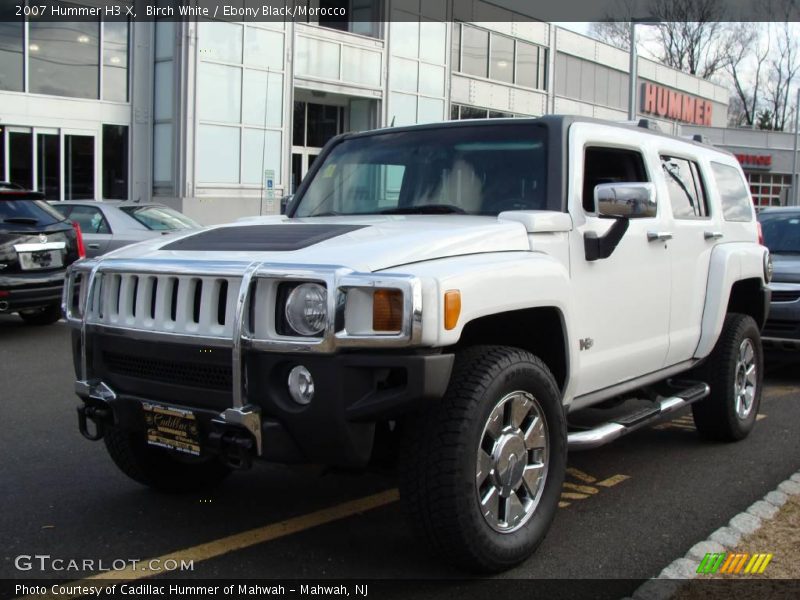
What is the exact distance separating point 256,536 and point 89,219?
9271mm

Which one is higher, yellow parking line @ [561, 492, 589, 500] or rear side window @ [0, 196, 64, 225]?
rear side window @ [0, 196, 64, 225]

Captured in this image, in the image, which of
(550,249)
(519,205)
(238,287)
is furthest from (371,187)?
(238,287)

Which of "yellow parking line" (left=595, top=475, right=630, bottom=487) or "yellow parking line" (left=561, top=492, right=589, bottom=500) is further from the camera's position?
"yellow parking line" (left=595, top=475, right=630, bottom=487)

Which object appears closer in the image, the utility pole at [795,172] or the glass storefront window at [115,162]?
the glass storefront window at [115,162]

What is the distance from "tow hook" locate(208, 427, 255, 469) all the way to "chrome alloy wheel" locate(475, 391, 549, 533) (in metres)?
0.90

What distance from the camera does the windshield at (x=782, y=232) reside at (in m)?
9.54

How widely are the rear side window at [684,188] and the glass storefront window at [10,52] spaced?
18589 millimetres

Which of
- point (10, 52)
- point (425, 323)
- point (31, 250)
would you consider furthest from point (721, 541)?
point (10, 52)

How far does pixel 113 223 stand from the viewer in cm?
1247

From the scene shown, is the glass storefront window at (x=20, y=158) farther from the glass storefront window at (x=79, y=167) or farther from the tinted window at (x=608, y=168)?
the tinted window at (x=608, y=168)

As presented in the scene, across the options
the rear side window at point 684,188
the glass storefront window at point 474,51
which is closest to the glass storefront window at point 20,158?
the glass storefront window at point 474,51

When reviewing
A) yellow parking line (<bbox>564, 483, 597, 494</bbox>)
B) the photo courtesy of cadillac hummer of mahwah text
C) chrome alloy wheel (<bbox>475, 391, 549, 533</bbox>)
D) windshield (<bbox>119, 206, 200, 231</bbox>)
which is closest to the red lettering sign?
windshield (<bbox>119, 206, 200, 231</bbox>)

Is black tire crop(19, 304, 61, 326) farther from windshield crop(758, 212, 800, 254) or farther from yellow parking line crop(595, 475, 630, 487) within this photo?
windshield crop(758, 212, 800, 254)

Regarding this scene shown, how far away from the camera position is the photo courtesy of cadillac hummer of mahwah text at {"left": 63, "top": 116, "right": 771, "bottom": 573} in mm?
3498
